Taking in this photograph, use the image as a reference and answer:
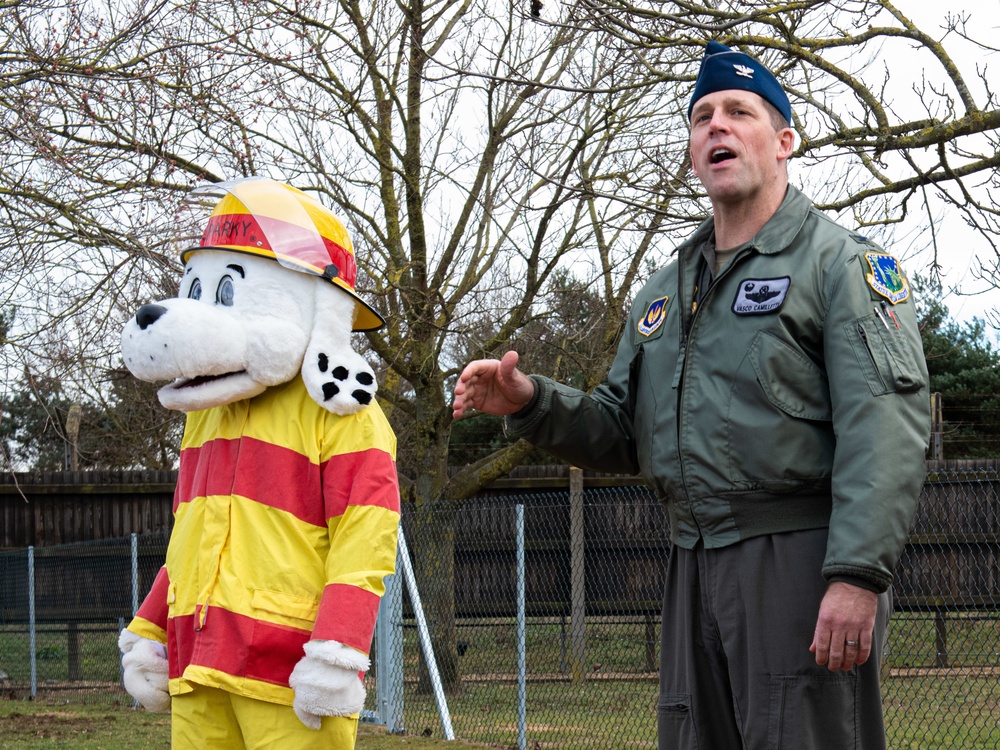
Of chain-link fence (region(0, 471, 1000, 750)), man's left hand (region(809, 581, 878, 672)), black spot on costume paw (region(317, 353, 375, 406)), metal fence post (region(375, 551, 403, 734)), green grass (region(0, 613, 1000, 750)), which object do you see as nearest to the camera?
man's left hand (region(809, 581, 878, 672))

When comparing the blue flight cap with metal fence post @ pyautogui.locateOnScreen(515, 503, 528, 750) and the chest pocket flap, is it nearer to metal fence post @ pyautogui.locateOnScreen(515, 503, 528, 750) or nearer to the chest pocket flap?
the chest pocket flap

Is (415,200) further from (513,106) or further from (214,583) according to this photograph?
(214,583)

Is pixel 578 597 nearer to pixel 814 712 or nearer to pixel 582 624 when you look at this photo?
pixel 582 624

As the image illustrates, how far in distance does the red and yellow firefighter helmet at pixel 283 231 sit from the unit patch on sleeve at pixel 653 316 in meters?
0.93

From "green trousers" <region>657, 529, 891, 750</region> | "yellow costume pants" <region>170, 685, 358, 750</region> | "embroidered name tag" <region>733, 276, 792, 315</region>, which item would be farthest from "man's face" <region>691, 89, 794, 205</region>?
"yellow costume pants" <region>170, 685, 358, 750</region>

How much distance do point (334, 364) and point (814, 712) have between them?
5.04 ft

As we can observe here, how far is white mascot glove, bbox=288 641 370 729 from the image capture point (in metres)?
2.85

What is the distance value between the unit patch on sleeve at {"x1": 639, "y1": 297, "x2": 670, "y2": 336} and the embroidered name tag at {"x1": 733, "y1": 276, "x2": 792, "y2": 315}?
282 mm

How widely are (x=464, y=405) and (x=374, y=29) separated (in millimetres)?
7872

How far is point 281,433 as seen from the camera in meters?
3.16

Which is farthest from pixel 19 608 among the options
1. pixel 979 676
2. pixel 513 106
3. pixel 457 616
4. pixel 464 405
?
pixel 464 405

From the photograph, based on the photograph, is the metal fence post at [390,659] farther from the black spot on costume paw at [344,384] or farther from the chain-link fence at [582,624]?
the black spot on costume paw at [344,384]

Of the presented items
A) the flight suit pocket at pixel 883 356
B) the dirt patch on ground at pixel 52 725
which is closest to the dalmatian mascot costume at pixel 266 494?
the flight suit pocket at pixel 883 356

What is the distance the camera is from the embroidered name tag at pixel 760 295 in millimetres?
2484
